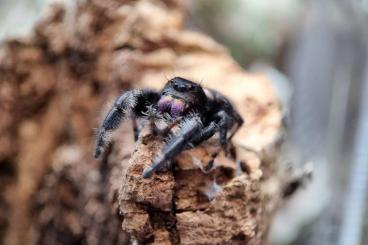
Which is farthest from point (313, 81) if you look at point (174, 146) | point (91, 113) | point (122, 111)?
point (174, 146)

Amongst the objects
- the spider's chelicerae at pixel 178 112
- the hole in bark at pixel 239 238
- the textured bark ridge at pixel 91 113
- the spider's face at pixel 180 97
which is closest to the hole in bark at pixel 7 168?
the textured bark ridge at pixel 91 113

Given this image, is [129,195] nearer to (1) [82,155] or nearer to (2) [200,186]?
(2) [200,186]

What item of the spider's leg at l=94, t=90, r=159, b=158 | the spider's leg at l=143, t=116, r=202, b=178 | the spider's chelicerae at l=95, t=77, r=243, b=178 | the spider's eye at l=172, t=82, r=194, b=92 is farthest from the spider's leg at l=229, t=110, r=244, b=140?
the spider's leg at l=143, t=116, r=202, b=178

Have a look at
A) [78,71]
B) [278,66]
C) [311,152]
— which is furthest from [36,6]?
[278,66]

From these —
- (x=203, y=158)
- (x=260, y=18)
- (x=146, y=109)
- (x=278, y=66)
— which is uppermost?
(x=260, y=18)

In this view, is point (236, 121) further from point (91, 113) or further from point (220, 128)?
point (91, 113)

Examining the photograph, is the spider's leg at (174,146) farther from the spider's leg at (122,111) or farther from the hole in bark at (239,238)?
the hole in bark at (239,238)
